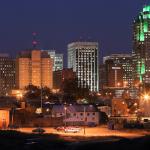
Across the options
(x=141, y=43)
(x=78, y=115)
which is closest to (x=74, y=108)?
(x=78, y=115)

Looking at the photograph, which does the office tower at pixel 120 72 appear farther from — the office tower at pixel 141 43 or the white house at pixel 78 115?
the white house at pixel 78 115

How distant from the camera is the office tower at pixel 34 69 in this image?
121 m

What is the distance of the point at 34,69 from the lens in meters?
122

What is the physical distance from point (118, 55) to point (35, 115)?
4449 inches

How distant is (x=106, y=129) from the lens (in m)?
42.9

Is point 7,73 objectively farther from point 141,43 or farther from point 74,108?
point 74,108

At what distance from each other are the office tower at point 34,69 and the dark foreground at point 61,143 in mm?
83869

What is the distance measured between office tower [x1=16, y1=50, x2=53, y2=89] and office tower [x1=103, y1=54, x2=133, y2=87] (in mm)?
18236

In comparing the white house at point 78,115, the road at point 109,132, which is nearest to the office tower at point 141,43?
the white house at point 78,115

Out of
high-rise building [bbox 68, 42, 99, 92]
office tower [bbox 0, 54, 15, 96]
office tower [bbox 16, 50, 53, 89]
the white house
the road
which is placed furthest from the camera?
high-rise building [bbox 68, 42, 99, 92]

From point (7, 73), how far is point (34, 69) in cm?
1888

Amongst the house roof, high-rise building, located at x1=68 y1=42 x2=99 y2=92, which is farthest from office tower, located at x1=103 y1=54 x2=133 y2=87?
the house roof

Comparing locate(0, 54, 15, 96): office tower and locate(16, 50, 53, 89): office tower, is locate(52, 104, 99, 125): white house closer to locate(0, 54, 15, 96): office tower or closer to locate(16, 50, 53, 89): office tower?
locate(16, 50, 53, 89): office tower

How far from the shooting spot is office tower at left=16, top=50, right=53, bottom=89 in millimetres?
121062
